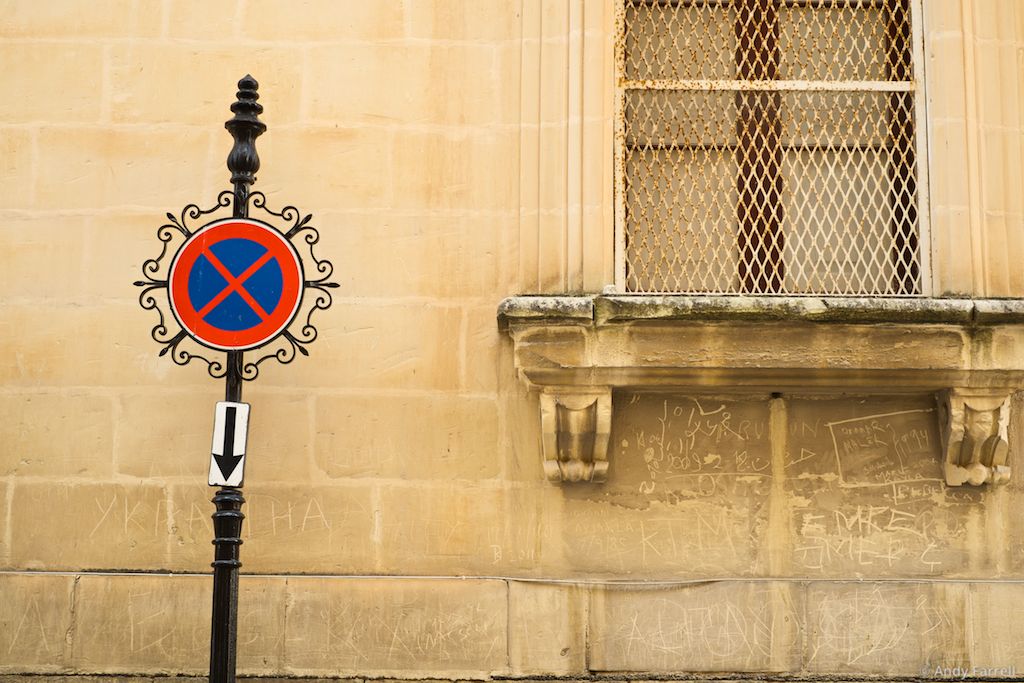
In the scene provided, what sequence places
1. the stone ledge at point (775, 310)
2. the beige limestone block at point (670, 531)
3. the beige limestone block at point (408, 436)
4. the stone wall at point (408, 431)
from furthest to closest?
the beige limestone block at point (408, 436)
the beige limestone block at point (670, 531)
the stone wall at point (408, 431)
the stone ledge at point (775, 310)

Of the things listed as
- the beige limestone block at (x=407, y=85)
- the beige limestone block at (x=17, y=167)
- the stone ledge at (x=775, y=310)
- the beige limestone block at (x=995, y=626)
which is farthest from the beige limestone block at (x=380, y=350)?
the beige limestone block at (x=995, y=626)

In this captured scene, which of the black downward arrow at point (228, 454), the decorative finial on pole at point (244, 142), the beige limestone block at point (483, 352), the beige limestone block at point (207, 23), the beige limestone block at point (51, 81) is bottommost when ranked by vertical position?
the black downward arrow at point (228, 454)

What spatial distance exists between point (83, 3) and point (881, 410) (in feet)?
Result: 17.6

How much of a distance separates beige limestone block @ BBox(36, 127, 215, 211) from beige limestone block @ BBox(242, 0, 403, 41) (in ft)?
2.46

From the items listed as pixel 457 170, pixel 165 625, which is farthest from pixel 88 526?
pixel 457 170

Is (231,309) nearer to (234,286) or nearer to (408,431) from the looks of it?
(234,286)

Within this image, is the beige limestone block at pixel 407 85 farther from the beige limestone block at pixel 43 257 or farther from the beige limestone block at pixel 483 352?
the beige limestone block at pixel 43 257

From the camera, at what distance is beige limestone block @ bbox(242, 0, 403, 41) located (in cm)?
831

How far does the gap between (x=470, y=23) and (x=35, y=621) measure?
14.1 feet

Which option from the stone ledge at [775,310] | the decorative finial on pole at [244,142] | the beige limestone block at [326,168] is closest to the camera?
the decorative finial on pole at [244,142]

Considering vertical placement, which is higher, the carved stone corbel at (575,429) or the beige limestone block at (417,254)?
the beige limestone block at (417,254)

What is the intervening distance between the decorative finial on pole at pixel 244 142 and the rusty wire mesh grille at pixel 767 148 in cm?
226

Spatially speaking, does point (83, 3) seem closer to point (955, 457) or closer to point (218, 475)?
point (218, 475)

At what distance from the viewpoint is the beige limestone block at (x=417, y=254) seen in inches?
318
